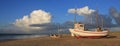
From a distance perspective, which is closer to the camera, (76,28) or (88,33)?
(88,33)

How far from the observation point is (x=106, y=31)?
75250 millimetres

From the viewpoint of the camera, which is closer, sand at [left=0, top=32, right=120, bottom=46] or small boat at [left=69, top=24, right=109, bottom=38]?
sand at [left=0, top=32, right=120, bottom=46]

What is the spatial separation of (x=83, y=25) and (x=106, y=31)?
6924 mm

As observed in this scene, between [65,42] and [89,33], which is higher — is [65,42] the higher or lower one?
the lower one

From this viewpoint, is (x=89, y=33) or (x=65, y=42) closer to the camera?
(x=65, y=42)

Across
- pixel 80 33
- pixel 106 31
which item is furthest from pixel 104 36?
pixel 80 33

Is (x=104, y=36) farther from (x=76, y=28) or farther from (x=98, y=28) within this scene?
(x=76, y=28)

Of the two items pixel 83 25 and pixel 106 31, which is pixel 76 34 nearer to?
pixel 83 25

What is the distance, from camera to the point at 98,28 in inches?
3046

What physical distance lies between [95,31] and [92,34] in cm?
134

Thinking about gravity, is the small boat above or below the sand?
above

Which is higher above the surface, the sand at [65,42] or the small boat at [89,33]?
the small boat at [89,33]

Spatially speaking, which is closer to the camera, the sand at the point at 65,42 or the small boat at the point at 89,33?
the sand at the point at 65,42

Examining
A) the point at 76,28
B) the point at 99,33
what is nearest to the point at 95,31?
the point at 99,33
